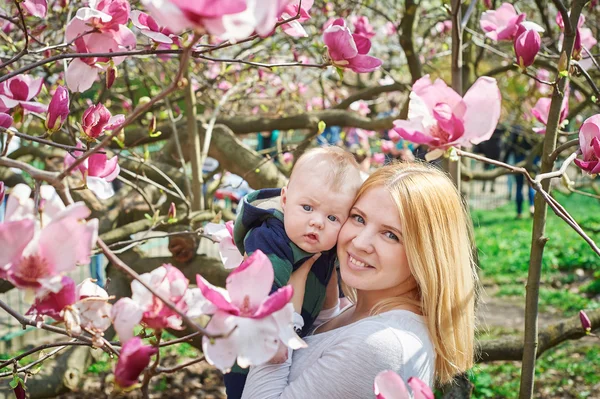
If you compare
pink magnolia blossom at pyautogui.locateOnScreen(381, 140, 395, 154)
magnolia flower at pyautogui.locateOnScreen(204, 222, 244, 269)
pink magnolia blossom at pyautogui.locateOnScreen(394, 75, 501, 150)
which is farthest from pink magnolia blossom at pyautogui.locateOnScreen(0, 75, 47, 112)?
pink magnolia blossom at pyautogui.locateOnScreen(381, 140, 395, 154)

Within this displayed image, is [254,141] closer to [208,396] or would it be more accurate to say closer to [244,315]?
[208,396]

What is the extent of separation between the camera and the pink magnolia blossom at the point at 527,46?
1.77m

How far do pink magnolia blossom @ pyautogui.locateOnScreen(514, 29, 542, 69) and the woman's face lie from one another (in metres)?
0.50

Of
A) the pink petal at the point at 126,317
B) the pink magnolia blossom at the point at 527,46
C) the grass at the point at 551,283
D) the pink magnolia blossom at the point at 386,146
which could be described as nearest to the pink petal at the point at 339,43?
the pink magnolia blossom at the point at 527,46

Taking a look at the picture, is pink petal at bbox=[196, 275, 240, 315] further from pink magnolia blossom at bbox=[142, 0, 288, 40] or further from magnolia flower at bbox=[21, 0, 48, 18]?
magnolia flower at bbox=[21, 0, 48, 18]

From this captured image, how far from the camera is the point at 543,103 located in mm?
2244

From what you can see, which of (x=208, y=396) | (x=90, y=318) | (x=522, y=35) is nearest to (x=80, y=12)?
(x=90, y=318)

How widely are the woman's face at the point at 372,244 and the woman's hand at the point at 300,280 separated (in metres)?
0.08

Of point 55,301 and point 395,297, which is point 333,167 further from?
point 55,301

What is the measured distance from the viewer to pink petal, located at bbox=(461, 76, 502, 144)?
142 centimetres

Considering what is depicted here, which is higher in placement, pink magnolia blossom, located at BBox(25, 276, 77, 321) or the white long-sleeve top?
pink magnolia blossom, located at BBox(25, 276, 77, 321)

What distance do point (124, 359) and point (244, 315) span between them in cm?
18

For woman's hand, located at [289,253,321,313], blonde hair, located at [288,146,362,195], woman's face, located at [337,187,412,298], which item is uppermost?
blonde hair, located at [288,146,362,195]

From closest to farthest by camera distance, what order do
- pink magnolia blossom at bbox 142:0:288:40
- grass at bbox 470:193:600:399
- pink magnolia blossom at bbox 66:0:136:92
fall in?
pink magnolia blossom at bbox 142:0:288:40, pink magnolia blossom at bbox 66:0:136:92, grass at bbox 470:193:600:399
